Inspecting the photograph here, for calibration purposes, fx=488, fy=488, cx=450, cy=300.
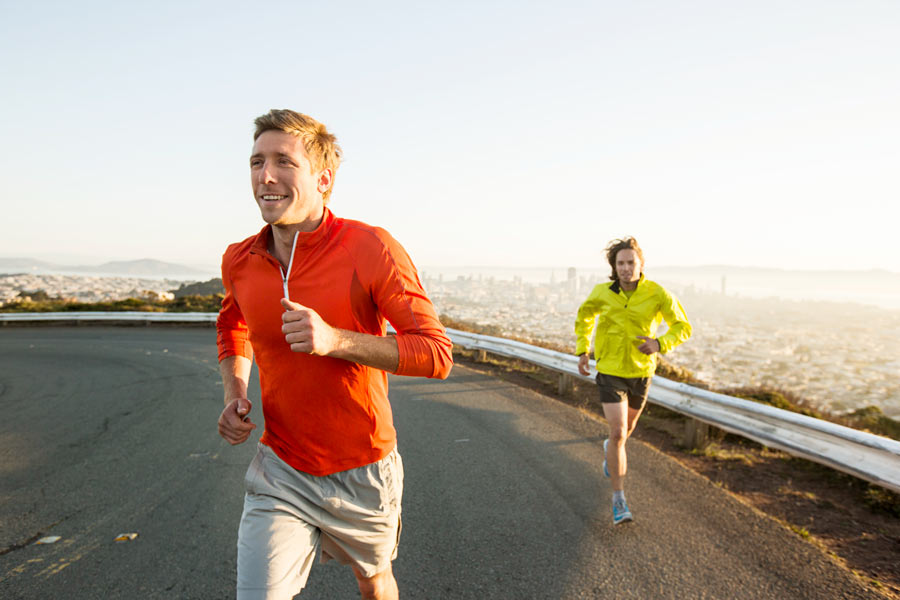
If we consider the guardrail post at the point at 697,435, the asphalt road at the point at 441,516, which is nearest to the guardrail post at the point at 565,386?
the asphalt road at the point at 441,516

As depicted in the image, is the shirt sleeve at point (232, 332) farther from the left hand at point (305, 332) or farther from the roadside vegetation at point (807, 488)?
the roadside vegetation at point (807, 488)

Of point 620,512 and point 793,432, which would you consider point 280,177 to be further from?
point 793,432

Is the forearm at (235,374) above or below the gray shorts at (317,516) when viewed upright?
above

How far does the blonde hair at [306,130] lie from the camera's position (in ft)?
6.38

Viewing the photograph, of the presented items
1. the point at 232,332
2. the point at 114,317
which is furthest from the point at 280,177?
the point at 114,317

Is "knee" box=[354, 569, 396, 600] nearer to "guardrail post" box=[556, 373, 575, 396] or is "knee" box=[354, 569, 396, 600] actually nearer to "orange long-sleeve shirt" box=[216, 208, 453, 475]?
→ "orange long-sleeve shirt" box=[216, 208, 453, 475]

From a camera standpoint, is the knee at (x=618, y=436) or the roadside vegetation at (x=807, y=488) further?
the knee at (x=618, y=436)

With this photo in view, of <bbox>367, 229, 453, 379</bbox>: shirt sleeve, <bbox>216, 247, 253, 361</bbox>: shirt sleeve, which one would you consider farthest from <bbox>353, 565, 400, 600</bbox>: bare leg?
<bbox>216, 247, 253, 361</bbox>: shirt sleeve

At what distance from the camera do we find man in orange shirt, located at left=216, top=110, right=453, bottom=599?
1.86 metres

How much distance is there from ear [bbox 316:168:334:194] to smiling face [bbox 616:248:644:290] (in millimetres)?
3169

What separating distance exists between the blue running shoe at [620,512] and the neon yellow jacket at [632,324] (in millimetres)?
1084

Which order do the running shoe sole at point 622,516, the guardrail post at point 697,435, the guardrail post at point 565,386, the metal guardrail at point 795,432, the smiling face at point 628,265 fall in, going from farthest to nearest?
the guardrail post at point 565,386 < the guardrail post at point 697,435 < the smiling face at point 628,265 < the running shoe sole at point 622,516 < the metal guardrail at point 795,432

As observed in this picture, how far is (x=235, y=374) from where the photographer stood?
2.37 meters

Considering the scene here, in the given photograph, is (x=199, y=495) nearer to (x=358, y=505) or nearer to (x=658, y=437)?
(x=358, y=505)
